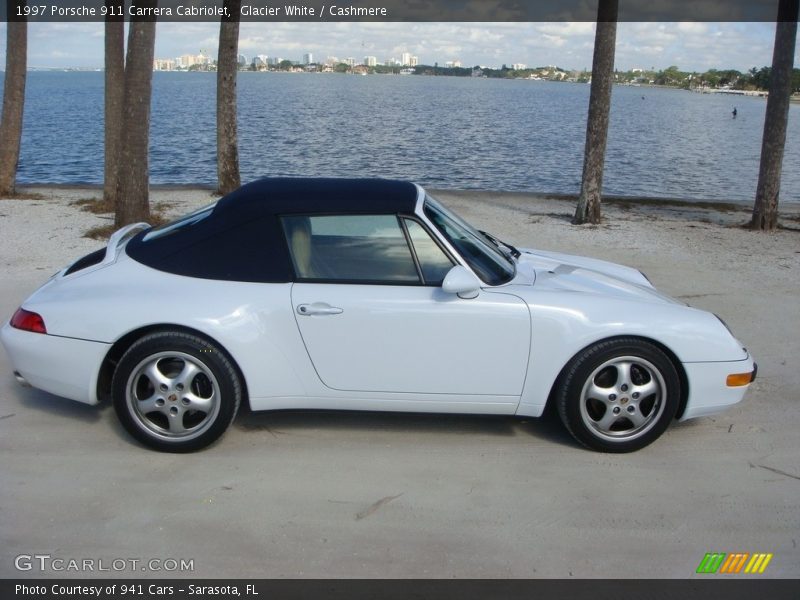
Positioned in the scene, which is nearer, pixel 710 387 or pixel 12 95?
pixel 710 387

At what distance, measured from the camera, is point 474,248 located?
15.6ft

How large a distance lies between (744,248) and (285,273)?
8.07m

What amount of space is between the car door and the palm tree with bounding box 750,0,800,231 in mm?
9022

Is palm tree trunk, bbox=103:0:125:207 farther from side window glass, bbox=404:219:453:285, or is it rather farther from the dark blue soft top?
side window glass, bbox=404:219:453:285

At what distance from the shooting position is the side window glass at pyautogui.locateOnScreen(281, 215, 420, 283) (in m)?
4.46

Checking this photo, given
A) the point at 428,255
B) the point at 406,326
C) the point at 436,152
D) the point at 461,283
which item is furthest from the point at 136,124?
the point at 436,152

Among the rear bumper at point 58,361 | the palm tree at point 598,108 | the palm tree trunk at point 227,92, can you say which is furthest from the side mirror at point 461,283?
the palm tree trunk at point 227,92

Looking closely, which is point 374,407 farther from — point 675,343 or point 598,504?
point 675,343

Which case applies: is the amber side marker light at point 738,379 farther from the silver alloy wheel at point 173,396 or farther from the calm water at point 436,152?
the calm water at point 436,152

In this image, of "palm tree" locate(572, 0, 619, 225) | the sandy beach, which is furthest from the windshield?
"palm tree" locate(572, 0, 619, 225)

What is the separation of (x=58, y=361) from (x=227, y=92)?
33.4ft

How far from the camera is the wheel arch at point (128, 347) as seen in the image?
14.2 feet

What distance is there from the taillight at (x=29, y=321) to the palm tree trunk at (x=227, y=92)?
973 centimetres

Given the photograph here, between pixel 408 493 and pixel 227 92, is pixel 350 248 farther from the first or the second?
pixel 227 92
